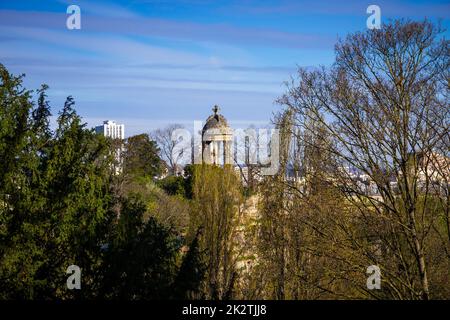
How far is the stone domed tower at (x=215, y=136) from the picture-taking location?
29.2 m

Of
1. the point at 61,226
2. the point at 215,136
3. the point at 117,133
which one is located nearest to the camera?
the point at 61,226

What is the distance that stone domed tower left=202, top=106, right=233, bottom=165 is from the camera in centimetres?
2920

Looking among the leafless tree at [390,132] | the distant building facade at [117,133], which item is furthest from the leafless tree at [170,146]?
the leafless tree at [390,132]

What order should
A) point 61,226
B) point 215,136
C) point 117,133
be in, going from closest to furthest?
point 61,226
point 215,136
point 117,133

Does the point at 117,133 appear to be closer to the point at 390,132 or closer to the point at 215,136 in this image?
the point at 215,136

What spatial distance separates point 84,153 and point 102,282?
292 centimetres

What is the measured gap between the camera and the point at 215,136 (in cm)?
2984

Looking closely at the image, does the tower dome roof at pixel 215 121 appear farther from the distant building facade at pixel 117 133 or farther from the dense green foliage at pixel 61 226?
the dense green foliage at pixel 61 226

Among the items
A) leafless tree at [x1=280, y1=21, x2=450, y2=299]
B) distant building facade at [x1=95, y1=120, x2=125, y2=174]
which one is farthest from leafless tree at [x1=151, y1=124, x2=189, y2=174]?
leafless tree at [x1=280, y1=21, x2=450, y2=299]

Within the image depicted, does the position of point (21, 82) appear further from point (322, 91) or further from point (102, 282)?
point (322, 91)

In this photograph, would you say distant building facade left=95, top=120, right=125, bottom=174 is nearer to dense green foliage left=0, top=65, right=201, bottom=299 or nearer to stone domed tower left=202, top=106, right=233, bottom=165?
stone domed tower left=202, top=106, right=233, bottom=165

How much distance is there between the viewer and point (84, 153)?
1375 centimetres

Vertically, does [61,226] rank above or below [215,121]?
below

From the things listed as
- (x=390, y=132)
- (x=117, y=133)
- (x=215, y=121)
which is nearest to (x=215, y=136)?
(x=215, y=121)
